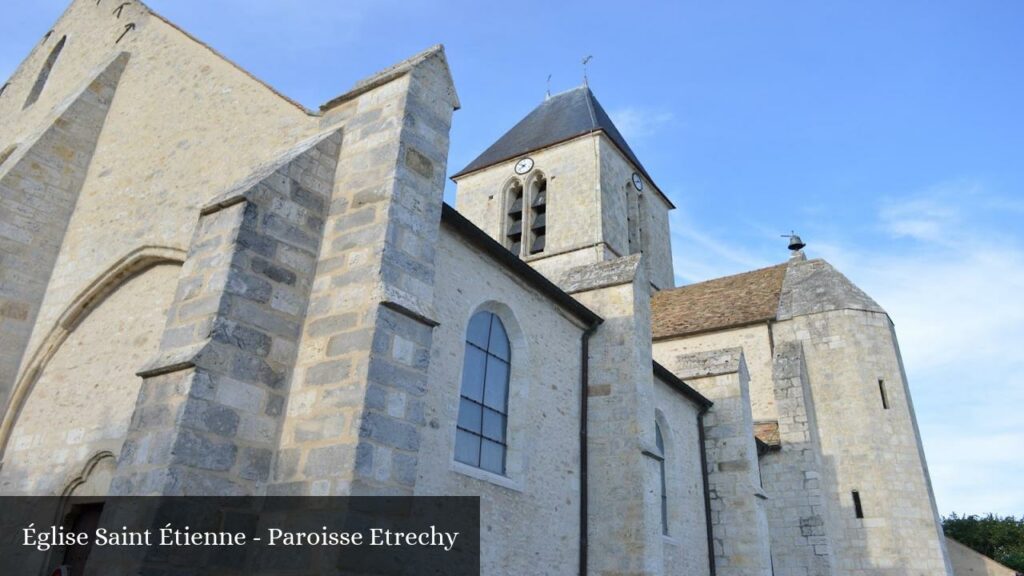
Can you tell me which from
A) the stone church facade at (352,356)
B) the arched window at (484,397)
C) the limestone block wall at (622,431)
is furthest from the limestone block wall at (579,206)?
the arched window at (484,397)

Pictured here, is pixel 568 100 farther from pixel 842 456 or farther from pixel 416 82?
pixel 416 82

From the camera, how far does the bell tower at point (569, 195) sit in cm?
1908

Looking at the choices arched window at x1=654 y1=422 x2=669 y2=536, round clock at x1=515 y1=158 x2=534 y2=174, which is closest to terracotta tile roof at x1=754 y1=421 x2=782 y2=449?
arched window at x1=654 y1=422 x2=669 y2=536

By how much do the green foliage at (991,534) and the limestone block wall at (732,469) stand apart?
931 inches

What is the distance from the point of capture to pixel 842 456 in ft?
44.7

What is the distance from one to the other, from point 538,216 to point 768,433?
9786 mm

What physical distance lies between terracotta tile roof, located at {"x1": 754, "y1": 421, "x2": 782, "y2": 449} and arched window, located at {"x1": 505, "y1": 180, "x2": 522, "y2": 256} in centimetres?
883

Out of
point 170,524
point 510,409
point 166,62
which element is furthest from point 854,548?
point 166,62

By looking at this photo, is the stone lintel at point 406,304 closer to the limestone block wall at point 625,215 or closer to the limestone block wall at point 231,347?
the limestone block wall at point 231,347

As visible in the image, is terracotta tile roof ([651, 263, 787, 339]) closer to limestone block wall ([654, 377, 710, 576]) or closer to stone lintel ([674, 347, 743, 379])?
stone lintel ([674, 347, 743, 379])

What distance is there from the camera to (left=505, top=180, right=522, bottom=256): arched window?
67.6ft

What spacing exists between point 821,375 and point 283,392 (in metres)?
12.9

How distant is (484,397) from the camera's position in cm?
700

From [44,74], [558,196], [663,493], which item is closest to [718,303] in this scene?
[558,196]
